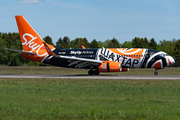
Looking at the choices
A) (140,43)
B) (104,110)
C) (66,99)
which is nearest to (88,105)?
(104,110)

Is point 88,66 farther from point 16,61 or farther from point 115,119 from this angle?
point 16,61

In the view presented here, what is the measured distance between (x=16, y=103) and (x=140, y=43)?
10726 cm

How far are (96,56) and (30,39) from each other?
11.0 meters

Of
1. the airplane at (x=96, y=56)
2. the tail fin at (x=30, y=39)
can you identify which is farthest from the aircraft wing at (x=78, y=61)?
the tail fin at (x=30, y=39)

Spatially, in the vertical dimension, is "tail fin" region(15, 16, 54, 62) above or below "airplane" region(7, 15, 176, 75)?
above

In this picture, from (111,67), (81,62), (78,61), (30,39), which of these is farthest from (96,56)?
(30,39)

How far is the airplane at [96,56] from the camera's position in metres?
36.9

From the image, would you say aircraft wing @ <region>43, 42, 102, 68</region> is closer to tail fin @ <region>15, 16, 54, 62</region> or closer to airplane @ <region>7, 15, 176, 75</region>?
airplane @ <region>7, 15, 176, 75</region>

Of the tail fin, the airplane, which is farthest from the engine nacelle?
the tail fin

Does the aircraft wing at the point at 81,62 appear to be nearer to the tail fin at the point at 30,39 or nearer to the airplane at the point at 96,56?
the airplane at the point at 96,56

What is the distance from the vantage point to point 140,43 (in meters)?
117

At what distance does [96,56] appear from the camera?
38719mm

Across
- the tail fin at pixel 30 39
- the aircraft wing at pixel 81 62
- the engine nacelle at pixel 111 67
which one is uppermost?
the tail fin at pixel 30 39

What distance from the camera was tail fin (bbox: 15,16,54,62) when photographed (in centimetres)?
4050
